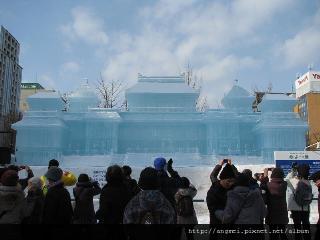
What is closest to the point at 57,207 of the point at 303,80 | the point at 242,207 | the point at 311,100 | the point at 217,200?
the point at 217,200

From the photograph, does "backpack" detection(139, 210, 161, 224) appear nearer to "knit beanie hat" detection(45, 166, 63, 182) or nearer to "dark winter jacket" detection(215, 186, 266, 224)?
"dark winter jacket" detection(215, 186, 266, 224)

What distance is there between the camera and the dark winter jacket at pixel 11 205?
4.91 m

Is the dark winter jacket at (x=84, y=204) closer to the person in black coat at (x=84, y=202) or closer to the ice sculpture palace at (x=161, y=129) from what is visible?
the person in black coat at (x=84, y=202)

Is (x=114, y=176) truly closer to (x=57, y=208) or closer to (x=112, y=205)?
(x=112, y=205)

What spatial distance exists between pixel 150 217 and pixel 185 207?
1.45m

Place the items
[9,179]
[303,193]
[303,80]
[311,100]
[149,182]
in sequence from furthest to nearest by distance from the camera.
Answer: [303,80] → [311,100] → [303,193] → [9,179] → [149,182]

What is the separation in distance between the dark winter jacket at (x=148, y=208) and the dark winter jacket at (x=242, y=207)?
747mm

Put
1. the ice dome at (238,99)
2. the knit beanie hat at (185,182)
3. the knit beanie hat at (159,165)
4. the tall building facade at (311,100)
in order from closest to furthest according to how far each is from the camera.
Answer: the knit beanie hat at (185,182) → the knit beanie hat at (159,165) → the ice dome at (238,99) → the tall building facade at (311,100)

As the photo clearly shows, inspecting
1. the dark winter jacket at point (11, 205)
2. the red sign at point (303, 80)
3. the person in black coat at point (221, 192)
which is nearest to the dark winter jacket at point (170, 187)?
the person in black coat at point (221, 192)

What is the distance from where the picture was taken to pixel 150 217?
161 inches

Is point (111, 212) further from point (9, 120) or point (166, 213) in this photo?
point (9, 120)

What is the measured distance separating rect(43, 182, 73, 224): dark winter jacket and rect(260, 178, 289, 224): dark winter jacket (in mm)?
3255

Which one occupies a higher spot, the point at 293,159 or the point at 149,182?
the point at 293,159

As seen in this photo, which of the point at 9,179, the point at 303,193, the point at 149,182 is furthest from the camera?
the point at 303,193
